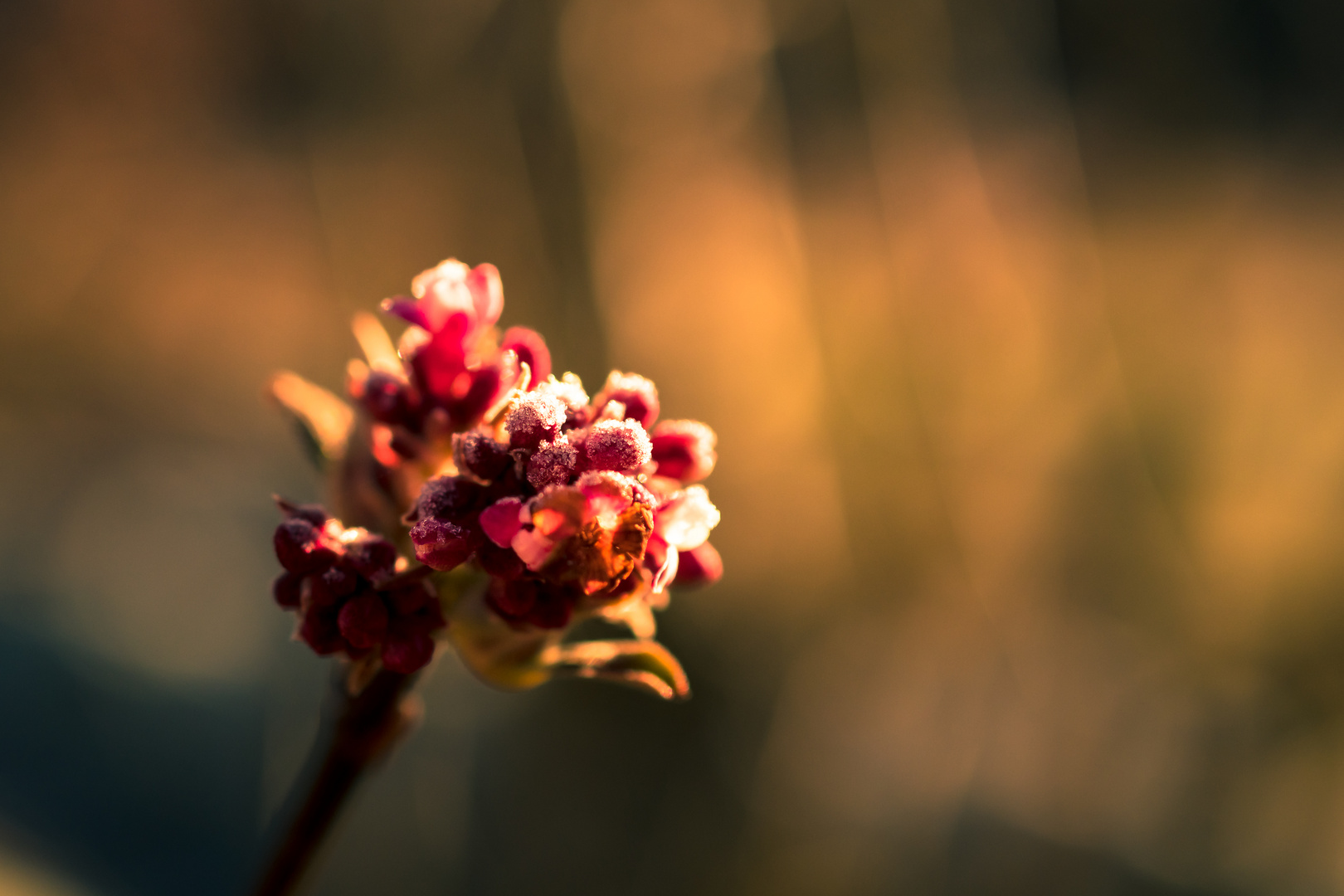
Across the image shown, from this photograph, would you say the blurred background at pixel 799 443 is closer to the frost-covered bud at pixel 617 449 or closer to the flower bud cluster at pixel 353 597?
the flower bud cluster at pixel 353 597

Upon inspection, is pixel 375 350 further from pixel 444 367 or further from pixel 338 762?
pixel 338 762

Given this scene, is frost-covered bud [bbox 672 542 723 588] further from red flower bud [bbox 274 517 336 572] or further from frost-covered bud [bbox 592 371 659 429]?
red flower bud [bbox 274 517 336 572]

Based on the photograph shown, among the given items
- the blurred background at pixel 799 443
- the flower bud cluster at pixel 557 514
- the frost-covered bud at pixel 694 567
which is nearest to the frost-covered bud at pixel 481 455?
the flower bud cluster at pixel 557 514

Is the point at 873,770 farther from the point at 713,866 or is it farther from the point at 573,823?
the point at 573,823

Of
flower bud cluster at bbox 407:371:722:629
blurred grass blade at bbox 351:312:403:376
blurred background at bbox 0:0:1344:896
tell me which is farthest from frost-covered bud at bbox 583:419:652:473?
blurred background at bbox 0:0:1344:896

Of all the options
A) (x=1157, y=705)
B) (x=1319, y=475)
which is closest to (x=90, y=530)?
(x=1157, y=705)

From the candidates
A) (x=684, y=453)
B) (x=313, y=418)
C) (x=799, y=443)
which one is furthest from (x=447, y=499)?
(x=799, y=443)

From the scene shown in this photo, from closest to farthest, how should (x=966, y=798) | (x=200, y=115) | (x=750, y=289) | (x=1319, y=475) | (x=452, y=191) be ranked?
(x=966, y=798), (x=1319, y=475), (x=750, y=289), (x=452, y=191), (x=200, y=115)
